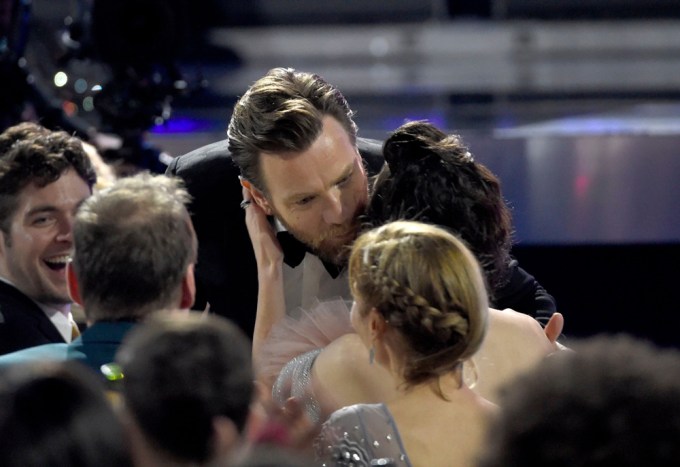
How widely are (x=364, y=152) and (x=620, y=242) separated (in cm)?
178

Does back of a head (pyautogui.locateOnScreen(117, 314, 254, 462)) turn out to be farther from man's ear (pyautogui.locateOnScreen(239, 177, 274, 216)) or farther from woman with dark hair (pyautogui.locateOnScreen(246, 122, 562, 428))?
man's ear (pyautogui.locateOnScreen(239, 177, 274, 216))

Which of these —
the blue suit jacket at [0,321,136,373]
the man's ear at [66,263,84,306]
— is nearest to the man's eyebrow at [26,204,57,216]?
the man's ear at [66,263,84,306]

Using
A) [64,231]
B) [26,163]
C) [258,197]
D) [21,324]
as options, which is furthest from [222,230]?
[21,324]

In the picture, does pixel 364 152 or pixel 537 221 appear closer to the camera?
pixel 364 152

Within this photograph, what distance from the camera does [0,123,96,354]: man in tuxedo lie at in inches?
95.2

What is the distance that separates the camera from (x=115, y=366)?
1489mm

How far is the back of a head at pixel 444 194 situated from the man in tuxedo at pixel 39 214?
2.32ft

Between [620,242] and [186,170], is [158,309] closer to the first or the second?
[186,170]

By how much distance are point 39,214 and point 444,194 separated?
3.04 feet

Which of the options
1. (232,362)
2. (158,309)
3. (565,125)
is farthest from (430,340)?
(565,125)

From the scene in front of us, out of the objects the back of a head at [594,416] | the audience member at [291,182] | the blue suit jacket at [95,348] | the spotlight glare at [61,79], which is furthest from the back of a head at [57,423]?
the spotlight glare at [61,79]

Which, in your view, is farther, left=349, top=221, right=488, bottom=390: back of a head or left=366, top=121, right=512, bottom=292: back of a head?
left=366, top=121, right=512, bottom=292: back of a head

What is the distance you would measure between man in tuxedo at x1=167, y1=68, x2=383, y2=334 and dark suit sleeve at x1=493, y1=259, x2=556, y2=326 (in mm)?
331

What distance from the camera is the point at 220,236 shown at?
2.66m
